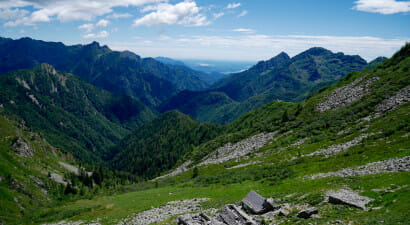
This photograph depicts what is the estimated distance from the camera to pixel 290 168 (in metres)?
45.8

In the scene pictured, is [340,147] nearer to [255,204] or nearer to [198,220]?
[255,204]

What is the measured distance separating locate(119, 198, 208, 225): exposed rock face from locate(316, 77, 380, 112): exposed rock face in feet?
200

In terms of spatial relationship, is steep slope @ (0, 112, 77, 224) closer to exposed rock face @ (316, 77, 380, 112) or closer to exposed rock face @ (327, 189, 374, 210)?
exposed rock face @ (327, 189, 374, 210)

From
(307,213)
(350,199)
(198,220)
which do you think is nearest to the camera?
(307,213)

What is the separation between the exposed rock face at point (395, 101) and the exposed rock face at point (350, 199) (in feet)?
141

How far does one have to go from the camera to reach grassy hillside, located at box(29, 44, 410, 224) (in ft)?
75.0

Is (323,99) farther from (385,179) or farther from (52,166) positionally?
(52,166)

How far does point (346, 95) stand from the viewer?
266ft

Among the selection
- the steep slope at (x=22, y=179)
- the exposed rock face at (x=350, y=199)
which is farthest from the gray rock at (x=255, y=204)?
the steep slope at (x=22, y=179)

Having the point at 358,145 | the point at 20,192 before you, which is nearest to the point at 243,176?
the point at 358,145

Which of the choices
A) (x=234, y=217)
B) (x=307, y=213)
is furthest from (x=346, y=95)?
(x=234, y=217)

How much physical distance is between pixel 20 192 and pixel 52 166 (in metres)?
58.3

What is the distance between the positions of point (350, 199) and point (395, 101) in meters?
47.8

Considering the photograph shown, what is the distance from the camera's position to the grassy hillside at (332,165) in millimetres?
22859
